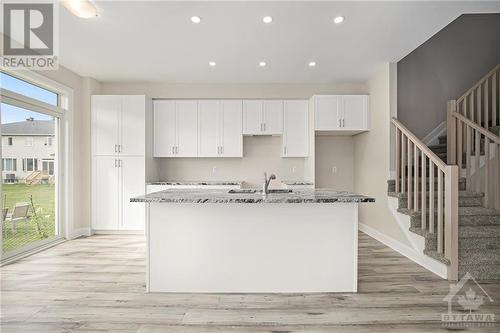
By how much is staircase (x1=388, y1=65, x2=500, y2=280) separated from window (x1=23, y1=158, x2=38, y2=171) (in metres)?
5.04

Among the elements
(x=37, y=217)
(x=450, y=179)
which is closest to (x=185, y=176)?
(x=37, y=217)

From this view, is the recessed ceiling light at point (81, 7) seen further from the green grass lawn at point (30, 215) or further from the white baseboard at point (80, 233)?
the white baseboard at point (80, 233)

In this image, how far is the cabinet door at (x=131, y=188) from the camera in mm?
5062

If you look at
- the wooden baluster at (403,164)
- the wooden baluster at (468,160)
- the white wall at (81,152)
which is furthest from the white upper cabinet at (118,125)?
the wooden baluster at (468,160)

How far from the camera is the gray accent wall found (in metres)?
5.11

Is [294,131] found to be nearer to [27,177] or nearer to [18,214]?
[27,177]

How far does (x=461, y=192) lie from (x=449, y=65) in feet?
8.67

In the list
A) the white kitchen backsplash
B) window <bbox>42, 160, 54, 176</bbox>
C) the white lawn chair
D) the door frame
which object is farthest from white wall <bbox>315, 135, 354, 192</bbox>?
the white lawn chair

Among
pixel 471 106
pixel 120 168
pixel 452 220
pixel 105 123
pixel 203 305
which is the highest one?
pixel 471 106

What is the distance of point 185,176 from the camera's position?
5.66 m

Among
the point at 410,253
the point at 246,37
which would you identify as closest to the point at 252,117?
the point at 246,37

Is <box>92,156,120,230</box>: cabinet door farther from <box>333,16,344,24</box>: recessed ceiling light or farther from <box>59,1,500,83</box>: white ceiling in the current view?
<box>333,16,344,24</box>: recessed ceiling light

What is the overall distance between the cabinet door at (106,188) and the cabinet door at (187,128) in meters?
1.13

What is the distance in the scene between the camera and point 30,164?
4094mm
